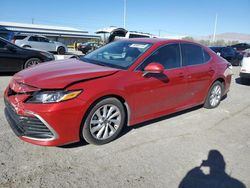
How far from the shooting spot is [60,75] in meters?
3.28

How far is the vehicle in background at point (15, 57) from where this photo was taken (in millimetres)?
7991

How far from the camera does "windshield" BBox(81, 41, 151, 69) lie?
13.0 feet

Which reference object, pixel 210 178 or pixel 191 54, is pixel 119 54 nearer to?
pixel 191 54

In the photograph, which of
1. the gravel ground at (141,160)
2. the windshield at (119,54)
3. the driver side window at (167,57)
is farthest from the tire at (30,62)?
the driver side window at (167,57)

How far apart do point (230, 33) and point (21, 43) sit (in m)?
119

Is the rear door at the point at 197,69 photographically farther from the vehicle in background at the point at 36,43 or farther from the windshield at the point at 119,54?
the vehicle in background at the point at 36,43

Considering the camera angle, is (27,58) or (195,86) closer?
Result: (195,86)

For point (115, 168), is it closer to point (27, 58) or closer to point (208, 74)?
point (208, 74)

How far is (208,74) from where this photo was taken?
519cm

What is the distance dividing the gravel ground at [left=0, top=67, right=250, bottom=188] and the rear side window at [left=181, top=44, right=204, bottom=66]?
1283mm

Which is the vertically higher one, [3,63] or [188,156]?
[3,63]

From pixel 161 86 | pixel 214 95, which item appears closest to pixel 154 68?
pixel 161 86

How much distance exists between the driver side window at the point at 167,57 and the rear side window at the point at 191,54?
176 mm

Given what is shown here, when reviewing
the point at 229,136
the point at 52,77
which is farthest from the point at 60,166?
the point at 229,136
